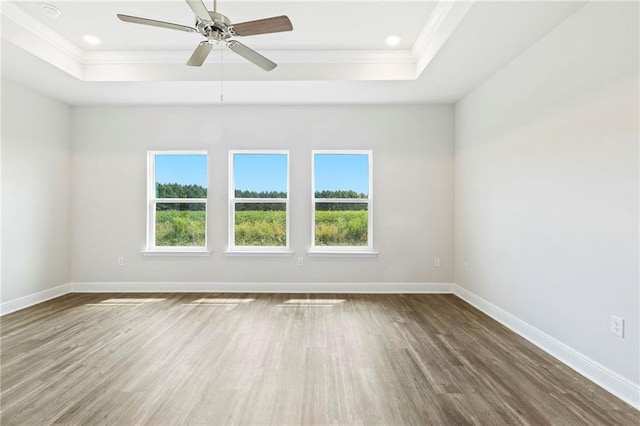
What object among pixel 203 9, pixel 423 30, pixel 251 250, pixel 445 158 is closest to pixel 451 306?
pixel 445 158

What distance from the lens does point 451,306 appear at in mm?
4004

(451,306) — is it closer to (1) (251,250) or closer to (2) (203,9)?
(1) (251,250)

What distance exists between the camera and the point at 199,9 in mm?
2016

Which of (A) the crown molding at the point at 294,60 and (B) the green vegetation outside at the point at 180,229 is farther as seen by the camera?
(B) the green vegetation outside at the point at 180,229

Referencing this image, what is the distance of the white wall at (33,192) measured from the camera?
3740mm

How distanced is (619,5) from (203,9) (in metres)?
2.74

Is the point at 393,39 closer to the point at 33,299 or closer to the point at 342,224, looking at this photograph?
the point at 342,224

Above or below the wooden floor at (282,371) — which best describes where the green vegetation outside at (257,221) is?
above

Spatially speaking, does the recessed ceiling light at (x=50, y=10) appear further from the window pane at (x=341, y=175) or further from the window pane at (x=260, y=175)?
the window pane at (x=341, y=175)

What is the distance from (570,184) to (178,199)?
470 centimetres

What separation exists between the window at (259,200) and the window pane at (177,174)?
582 mm

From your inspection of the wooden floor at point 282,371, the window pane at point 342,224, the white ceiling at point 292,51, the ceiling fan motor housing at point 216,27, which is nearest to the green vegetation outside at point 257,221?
the window pane at point 342,224

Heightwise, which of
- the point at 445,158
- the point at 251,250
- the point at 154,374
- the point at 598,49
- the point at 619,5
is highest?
the point at 619,5

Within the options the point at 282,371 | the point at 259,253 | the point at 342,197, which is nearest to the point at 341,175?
the point at 342,197
